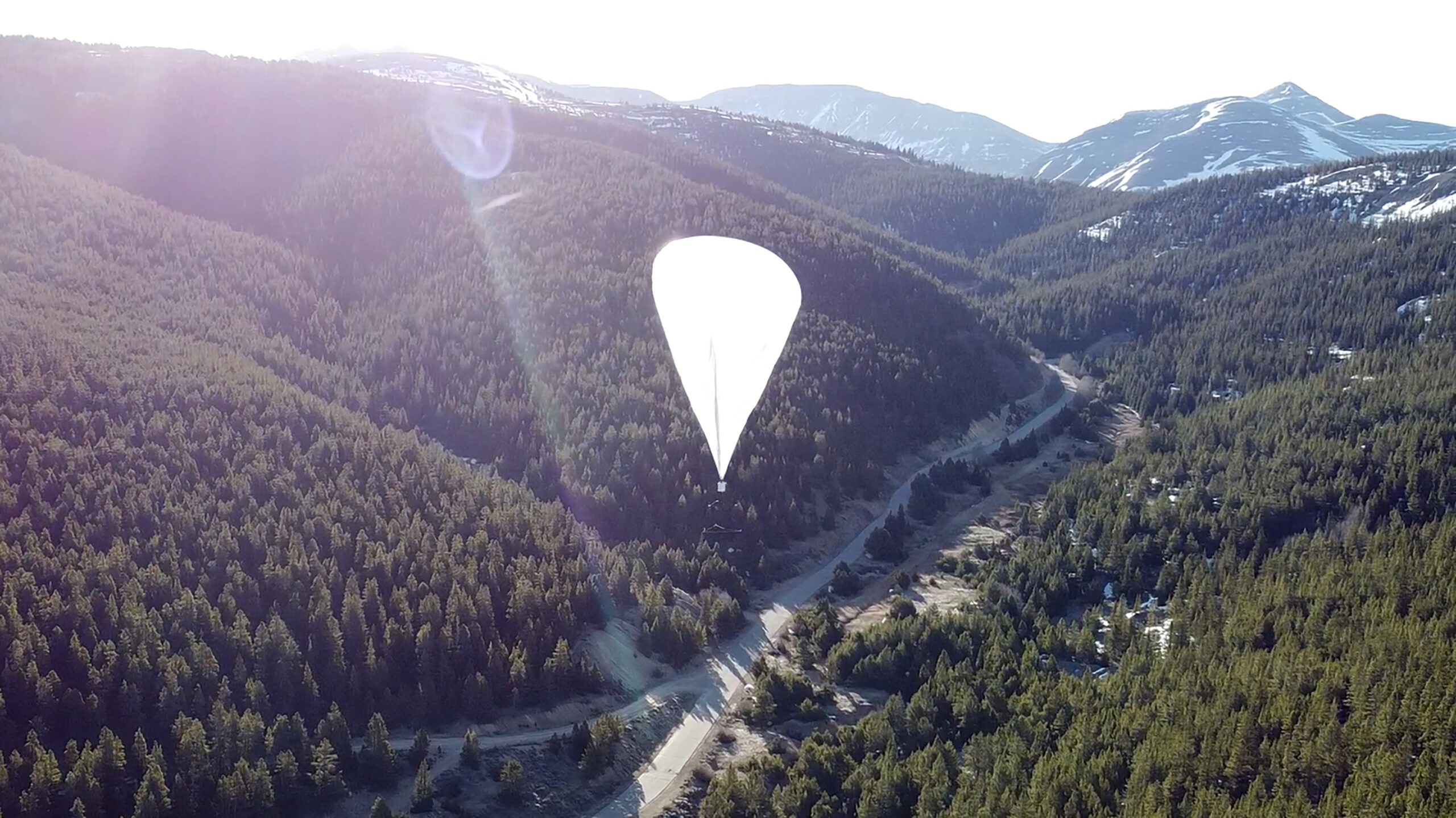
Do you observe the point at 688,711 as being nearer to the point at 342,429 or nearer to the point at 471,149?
the point at 342,429

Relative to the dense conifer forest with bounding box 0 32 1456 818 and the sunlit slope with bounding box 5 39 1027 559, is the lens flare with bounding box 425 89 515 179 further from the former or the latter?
the dense conifer forest with bounding box 0 32 1456 818

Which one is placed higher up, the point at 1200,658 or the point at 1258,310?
the point at 1258,310

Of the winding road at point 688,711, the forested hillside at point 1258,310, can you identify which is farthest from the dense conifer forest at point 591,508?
the winding road at point 688,711

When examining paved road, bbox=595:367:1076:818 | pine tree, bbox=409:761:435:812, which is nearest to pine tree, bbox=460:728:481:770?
pine tree, bbox=409:761:435:812

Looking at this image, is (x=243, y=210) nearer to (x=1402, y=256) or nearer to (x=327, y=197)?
(x=327, y=197)

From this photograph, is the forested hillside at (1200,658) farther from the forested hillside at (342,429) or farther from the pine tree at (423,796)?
the forested hillside at (342,429)

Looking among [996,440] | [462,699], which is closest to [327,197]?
[996,440]

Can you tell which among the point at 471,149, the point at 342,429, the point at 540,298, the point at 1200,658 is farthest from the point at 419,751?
the point at 471,149
